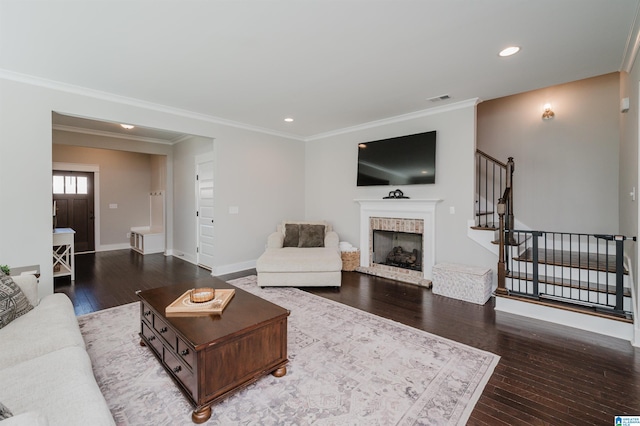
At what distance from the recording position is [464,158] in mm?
4230

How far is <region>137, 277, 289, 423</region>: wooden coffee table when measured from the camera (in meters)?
1.75

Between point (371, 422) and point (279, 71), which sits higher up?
point (279, 71)

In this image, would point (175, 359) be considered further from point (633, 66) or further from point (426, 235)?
point (633, 66)

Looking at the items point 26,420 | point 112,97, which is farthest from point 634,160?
point 112,97

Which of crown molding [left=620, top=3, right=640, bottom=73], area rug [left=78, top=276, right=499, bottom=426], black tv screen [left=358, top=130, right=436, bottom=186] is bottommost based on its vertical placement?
area rug [left=78, top=276, right=499, bottom=426]

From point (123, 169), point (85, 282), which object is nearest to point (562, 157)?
point (85, 282)

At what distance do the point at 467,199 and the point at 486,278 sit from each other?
3.78 feet

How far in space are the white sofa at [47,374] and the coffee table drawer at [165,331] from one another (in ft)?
1.52

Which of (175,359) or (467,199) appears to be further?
(467,199)

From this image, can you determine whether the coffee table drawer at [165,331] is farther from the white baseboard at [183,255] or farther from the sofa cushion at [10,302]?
the white baseboard at [183,255]

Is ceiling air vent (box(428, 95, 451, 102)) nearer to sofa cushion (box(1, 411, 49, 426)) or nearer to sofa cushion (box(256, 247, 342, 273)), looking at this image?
sofa cushion (box(256, 247, 342, 273))

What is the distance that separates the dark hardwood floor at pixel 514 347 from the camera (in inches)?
72.4

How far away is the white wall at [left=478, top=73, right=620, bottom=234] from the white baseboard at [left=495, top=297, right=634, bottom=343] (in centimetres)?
197

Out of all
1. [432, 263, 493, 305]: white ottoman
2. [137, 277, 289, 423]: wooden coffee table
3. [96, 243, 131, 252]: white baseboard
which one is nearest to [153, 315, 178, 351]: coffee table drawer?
[137, 277, 289, 423]: wooden coffee table
